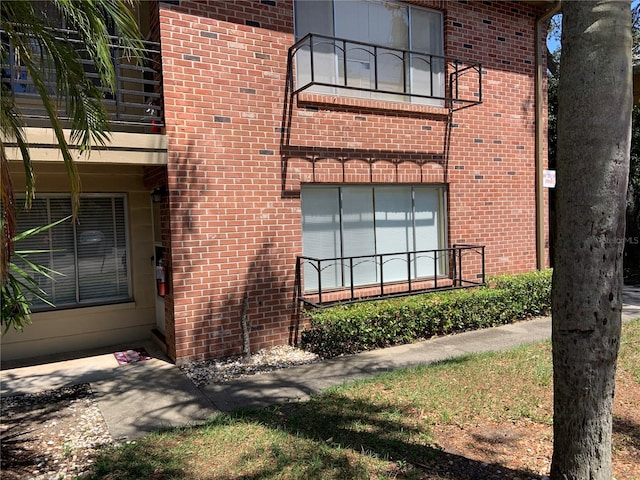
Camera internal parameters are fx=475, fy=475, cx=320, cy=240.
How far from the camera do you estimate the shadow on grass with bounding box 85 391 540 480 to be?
3256mm

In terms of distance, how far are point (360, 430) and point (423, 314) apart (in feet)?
10.9

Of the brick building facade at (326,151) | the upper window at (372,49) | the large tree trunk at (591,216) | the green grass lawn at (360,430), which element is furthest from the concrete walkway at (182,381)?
the upper window at (372,49)

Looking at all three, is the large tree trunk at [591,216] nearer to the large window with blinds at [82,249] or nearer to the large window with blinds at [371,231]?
the large window with blinds at [371,231]

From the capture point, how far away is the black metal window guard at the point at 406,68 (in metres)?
6.81

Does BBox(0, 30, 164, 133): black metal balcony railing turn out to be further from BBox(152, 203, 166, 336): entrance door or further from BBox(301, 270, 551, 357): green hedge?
BBox(301, 270, 551, 357): green hedge

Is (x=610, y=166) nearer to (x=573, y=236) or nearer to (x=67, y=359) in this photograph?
(x=573, y=236)

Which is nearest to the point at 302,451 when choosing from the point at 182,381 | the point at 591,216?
the point at 182,381

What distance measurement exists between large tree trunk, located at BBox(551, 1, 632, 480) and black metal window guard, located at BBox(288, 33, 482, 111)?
4.32 meters

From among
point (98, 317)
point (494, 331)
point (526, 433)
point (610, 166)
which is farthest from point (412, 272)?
point (610, 166)

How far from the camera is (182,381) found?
542 cm

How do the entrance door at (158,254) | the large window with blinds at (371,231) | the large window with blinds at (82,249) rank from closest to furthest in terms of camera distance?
the large window with blinds at (82,249)
the entrance door at (158,254)
the large window with blinds at (371,231)

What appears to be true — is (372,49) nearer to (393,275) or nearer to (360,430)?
(393,275)

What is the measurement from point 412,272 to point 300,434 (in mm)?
4465

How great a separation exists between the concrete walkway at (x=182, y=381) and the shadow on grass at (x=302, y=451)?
1.41 ft
